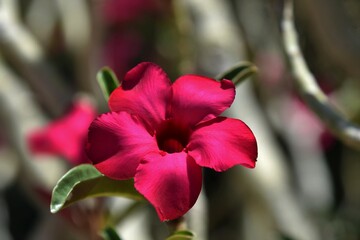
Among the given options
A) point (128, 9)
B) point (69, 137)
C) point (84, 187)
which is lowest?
point (128, 9)

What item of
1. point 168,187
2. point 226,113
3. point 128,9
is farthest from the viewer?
point 128,9

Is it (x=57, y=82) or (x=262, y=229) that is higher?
(x=57, y=82)

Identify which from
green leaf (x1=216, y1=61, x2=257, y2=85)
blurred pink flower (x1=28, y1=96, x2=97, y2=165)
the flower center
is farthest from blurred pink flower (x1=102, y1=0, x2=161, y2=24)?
the flower center

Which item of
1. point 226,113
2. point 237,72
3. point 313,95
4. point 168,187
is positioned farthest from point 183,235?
point 226,113

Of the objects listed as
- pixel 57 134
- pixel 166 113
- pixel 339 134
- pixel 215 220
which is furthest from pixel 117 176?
pixel 215 220

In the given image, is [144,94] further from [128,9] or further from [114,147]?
[128,9]

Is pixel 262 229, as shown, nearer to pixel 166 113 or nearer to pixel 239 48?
pixel 239 48

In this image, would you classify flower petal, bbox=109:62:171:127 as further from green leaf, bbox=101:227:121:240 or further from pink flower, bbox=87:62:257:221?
green leaf, bbox=101:227:121:240
